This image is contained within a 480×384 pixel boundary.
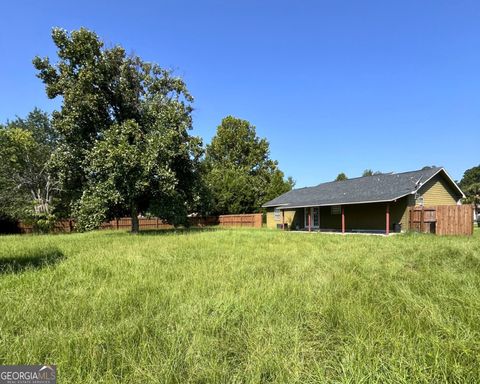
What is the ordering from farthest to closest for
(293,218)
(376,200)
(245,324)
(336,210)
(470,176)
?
(470,176) < (293,218) < (336,210) < (376,200) < (245,324)

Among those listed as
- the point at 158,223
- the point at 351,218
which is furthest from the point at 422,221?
the point at 158,223

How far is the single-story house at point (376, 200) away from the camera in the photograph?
64.7 feet

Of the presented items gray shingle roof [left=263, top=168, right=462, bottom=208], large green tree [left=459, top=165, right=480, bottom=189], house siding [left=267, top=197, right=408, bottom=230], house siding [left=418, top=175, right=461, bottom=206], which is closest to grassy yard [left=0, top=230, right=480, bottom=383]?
gray shingle roof [left=263, top=168, right=462, bottom=208]

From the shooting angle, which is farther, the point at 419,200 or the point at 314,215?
the point at 314,215

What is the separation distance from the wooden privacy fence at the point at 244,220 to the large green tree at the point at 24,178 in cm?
1601

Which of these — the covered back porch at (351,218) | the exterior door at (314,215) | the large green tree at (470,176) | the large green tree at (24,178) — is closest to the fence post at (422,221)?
the covered back porch at (351,218)

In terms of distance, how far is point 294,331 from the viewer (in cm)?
346

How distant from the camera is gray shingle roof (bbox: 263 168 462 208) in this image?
64.0 feet

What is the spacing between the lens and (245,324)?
12.2 ft

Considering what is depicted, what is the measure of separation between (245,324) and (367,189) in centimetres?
2048

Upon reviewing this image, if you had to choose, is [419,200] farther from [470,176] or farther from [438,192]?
[470,176]

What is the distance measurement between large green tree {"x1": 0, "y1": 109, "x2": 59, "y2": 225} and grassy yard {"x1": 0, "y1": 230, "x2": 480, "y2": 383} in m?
26.9

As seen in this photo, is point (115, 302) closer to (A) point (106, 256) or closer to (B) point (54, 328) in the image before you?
(B) point (54, 328)

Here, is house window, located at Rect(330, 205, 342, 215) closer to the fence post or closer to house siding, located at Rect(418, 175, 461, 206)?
house siding, located at Rect(418, 175, 461, 206)
